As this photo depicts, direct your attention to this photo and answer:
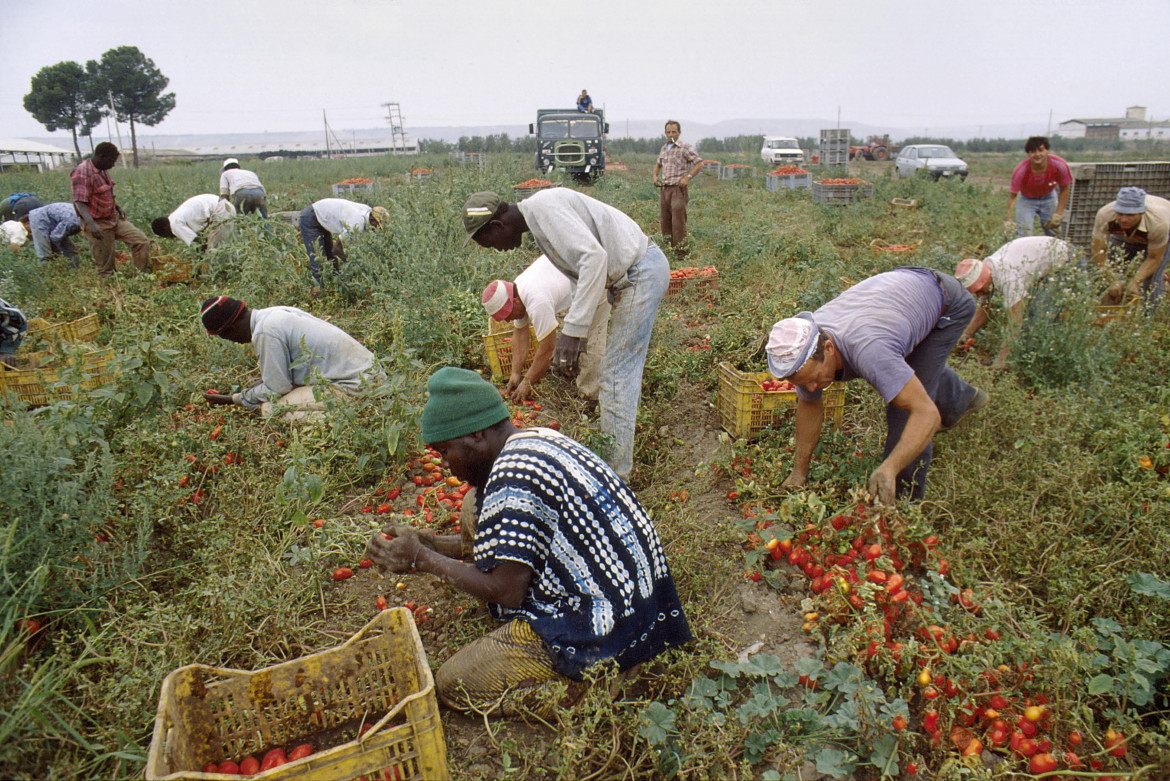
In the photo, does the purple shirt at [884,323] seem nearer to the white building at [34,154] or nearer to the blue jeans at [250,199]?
the blue jeans at [250,199]

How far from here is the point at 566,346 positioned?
10.9ft

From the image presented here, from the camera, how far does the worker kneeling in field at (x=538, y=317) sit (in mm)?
4184

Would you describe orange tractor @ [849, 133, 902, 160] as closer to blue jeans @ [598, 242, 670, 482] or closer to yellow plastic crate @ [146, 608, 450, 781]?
blue jeans @ [598, 242, 670, 482]

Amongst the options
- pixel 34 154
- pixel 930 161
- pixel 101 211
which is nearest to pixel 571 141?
pixel 101 211

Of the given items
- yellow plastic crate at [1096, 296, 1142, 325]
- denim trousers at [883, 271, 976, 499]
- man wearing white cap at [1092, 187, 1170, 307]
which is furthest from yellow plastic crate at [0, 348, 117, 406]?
man wearing white cap at [1092, 187, 1170, 307]

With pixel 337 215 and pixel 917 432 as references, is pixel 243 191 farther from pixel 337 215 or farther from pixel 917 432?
pixel 917 432

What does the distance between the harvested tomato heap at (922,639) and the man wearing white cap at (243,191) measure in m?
7.66

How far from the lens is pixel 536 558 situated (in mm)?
2045

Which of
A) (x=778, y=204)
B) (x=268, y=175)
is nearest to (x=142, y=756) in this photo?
(x=778, y=204)

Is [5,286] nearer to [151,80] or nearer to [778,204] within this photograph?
→ [778,204]

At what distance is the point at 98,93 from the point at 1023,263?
6997cm

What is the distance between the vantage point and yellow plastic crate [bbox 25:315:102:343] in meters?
4.72

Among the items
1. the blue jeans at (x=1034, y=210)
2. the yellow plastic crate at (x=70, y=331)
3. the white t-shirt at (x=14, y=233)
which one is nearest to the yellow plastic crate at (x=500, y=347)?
the yellow plastic crate at (x=70, y=331)

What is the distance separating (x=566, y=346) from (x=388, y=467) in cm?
124
